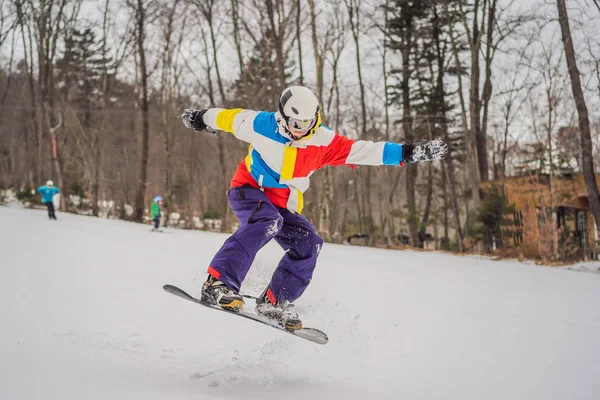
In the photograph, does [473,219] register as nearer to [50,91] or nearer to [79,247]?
[79,247]

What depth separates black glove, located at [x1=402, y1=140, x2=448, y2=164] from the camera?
3.57 meters

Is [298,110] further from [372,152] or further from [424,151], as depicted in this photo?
[424,151]

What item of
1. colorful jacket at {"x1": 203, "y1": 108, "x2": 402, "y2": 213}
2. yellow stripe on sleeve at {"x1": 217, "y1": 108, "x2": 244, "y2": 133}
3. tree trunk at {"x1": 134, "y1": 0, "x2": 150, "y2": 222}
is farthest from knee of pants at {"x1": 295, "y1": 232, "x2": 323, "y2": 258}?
tree trunk at {"x1": 134, "y1": 0, "x2": 150, "y2": 222}

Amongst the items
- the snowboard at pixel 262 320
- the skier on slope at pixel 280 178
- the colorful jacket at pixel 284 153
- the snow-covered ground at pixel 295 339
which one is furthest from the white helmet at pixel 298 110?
the snow-covered ground at pixel 295 339

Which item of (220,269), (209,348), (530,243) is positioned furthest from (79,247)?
(530,243)

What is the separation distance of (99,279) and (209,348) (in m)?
2.87

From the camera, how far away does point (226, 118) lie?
3.84 meters

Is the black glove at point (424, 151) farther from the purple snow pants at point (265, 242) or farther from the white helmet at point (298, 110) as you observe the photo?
the purple snow pants at point (265, 242)

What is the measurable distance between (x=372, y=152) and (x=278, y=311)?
1.44m

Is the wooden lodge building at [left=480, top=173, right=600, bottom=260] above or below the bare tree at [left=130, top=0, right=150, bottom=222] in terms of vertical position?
below

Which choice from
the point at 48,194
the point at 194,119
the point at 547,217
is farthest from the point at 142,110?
the point at 194,119

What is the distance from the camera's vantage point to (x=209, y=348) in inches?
166

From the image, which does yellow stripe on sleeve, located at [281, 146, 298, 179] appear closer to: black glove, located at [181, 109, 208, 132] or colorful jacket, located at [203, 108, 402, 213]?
colorful jacket, located at [203, 108, 402, 213]

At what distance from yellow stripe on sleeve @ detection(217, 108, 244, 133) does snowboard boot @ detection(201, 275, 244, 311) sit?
116 centimetres
